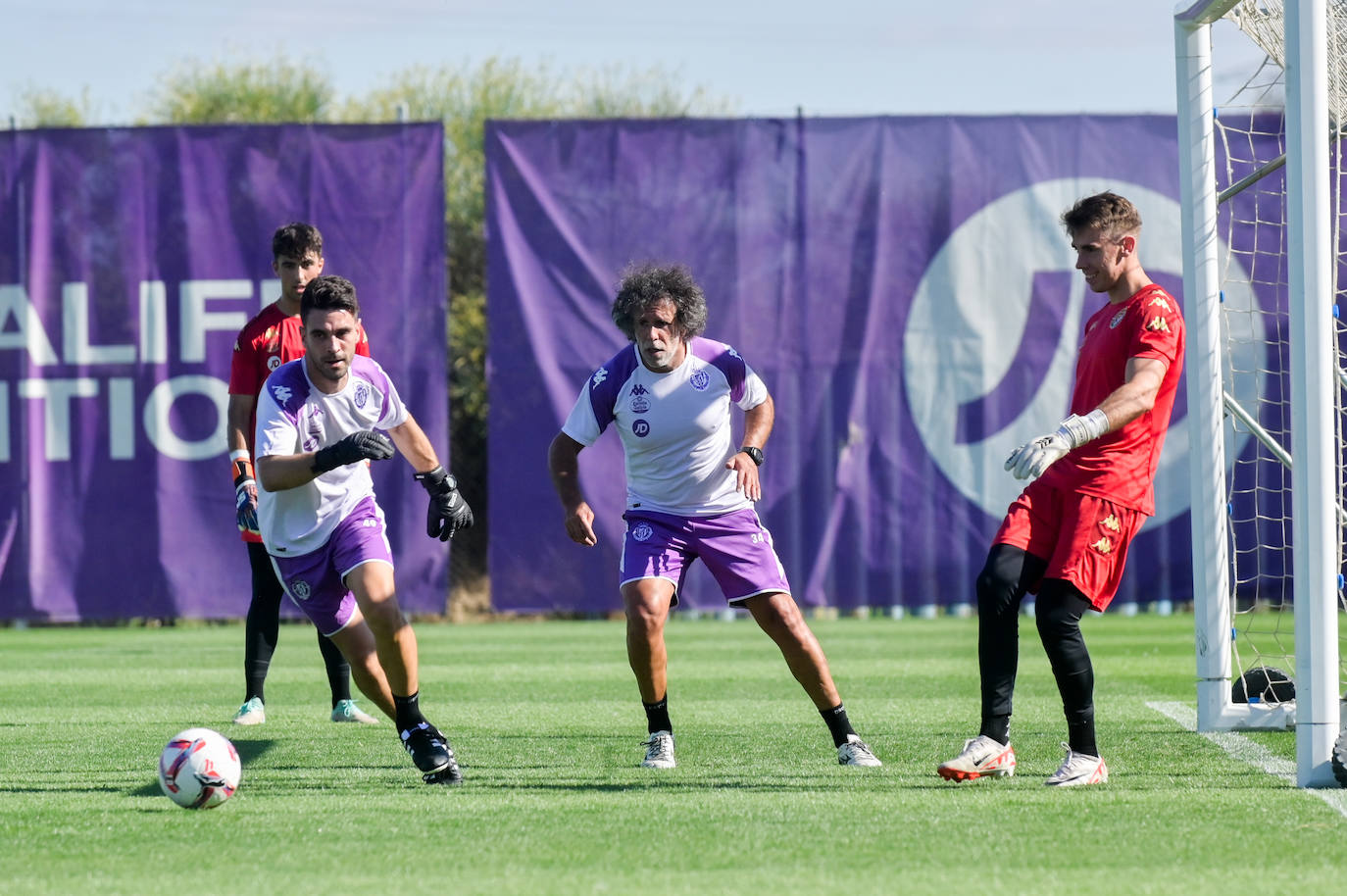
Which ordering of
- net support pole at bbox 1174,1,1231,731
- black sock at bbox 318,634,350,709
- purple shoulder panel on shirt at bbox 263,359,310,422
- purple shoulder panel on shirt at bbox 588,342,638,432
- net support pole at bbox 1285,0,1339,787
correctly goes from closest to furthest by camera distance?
net support pole at bbox 1285,0,1339,787, purple shoulder panel on shirt at bbox 263,359,310,422, purple shoulder panel on shirt at bbox 588,342,638,432, net support pole at bbox 1174,1,1231,731, black sock at bbox 318,634,350,709

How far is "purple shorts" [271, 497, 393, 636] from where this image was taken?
606 centimetres

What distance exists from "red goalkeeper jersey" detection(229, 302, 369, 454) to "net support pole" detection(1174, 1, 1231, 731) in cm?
418

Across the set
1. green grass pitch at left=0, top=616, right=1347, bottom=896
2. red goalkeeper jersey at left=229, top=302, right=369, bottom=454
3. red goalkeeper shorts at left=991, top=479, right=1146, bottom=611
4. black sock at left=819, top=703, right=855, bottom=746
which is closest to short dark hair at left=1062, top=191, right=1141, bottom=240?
red goalkeeper shorts at left=991, top=479, right=1146, bottom=611

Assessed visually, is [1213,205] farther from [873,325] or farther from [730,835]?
[873,325]

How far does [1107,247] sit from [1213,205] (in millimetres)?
1927

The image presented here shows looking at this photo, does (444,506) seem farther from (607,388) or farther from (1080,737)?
(1080,737)

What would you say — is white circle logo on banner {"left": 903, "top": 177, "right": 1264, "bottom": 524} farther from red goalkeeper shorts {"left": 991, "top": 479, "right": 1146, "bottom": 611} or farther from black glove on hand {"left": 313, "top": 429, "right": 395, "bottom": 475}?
black glove on hand {"left": 313, "top": 429, "right": 395, "bottom": 475}

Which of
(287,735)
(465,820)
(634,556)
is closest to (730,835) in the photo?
(465,820)

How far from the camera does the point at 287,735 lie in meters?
7.55

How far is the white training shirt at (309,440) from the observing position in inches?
238

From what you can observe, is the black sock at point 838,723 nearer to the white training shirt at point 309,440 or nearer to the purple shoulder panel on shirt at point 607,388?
the purple shoulder panel on shirt at point 607,388

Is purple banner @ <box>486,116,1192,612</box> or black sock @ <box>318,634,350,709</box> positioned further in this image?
purple banner @ <box>486,116,1192,612</box>

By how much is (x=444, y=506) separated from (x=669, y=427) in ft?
3.04

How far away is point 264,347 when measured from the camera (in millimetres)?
7930
